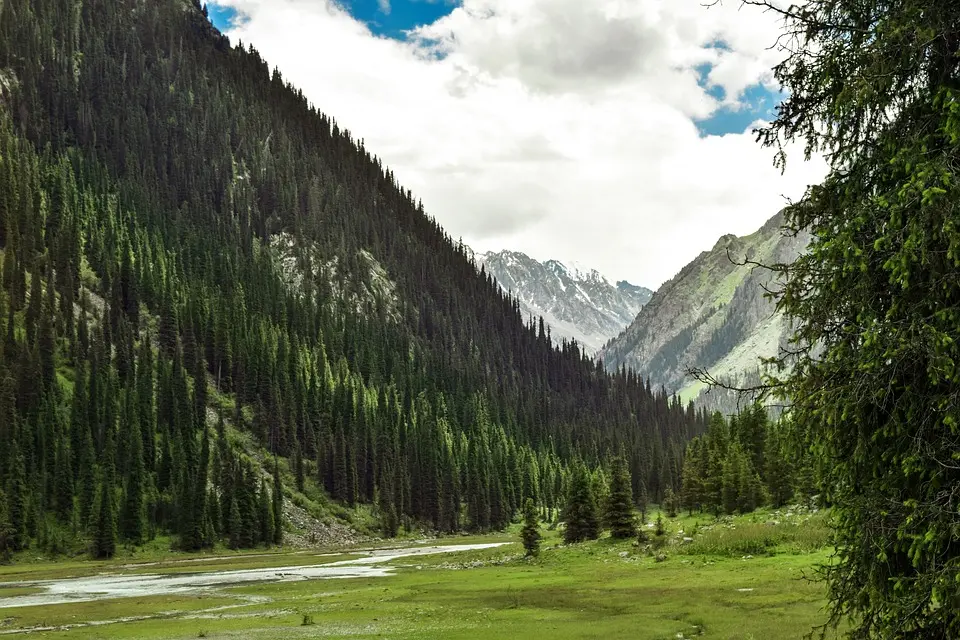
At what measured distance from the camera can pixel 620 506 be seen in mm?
71188

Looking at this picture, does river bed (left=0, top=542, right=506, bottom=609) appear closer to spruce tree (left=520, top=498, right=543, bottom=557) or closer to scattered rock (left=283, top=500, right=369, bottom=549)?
spruce tree (left=520, top=498, right=543, bottom=557)

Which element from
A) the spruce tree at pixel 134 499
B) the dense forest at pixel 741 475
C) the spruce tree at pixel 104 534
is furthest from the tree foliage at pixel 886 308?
the spruce tree at pixel 134 499

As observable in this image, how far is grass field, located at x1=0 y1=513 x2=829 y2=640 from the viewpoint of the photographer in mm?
29547

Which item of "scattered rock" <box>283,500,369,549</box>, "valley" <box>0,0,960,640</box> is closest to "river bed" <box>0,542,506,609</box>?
"valley" <box>0,0,960,640</box>

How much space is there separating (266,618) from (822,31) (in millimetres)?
35564

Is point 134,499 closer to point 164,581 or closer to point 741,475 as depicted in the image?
point 164,581

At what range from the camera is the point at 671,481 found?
16625 cm

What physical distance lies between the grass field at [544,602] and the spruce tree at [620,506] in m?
2.66

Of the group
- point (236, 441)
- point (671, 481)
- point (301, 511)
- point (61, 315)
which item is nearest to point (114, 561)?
point (301, 511)

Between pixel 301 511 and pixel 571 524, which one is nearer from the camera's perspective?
pixel 571 524

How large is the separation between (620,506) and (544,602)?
3310cm

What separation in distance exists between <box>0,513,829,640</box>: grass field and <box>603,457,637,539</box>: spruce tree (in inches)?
105

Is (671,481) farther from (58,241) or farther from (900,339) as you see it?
(900,339)

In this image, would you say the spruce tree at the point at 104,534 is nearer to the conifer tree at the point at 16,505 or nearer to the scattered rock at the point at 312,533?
the conifer tree at the point at 16,505
